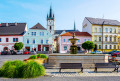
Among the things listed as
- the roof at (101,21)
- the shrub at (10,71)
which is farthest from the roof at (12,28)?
the shrub at (10,71)

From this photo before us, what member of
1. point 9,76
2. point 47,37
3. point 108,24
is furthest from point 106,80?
point 108,24

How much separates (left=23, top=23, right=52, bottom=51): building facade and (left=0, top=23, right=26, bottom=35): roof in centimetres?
298

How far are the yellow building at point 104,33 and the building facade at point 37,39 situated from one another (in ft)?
50.8

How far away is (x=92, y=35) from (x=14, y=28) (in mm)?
27979

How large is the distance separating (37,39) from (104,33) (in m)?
23.8

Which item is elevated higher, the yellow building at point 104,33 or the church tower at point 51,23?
the church tower at point 51,23

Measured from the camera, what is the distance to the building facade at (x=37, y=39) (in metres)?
42.5

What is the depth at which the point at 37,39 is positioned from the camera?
4312 cm

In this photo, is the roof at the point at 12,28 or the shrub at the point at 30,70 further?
the roof at the point at 12,28

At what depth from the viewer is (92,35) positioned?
142ft

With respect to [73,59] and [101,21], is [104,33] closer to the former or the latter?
[101,21]

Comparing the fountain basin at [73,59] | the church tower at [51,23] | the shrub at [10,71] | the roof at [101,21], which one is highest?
the church tower at [51,23]

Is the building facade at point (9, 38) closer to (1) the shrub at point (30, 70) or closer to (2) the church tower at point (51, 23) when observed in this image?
(1) the shrub at point (30, 70)

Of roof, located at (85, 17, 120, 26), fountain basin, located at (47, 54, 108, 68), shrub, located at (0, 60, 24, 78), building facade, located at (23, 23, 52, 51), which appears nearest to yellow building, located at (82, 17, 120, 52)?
roof, located at (85, 17, 120, 26)
